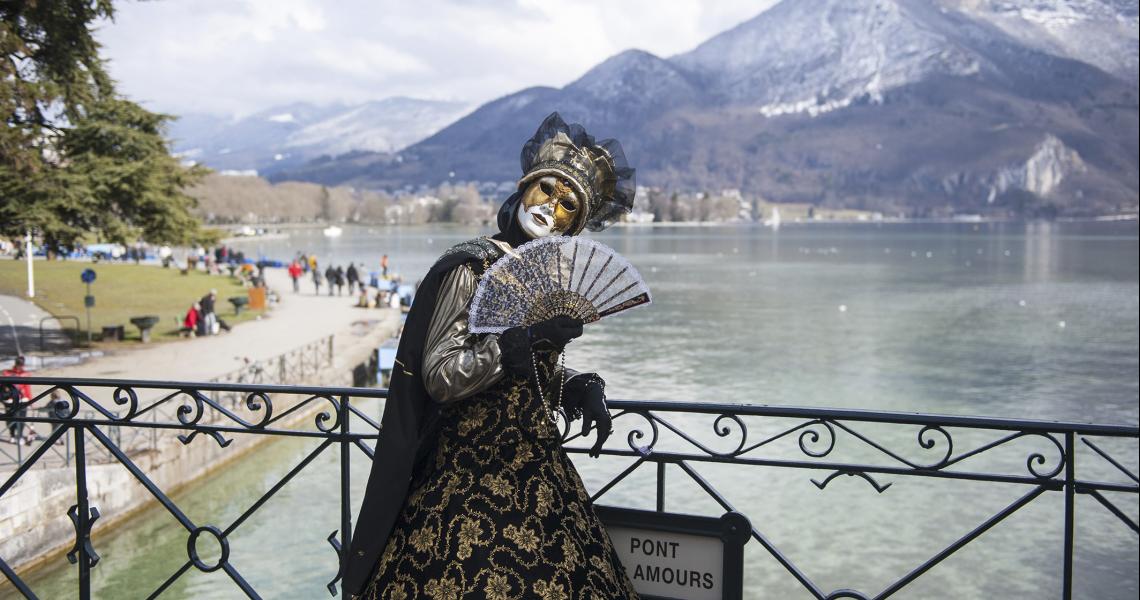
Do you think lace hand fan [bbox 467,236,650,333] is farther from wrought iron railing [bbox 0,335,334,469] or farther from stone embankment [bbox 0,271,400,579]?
stone embankment [bbox 0,271,400,579]

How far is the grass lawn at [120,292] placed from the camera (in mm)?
29016

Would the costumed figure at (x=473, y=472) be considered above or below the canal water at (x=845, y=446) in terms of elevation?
above

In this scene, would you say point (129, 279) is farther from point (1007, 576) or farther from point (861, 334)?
point (1007, 576)

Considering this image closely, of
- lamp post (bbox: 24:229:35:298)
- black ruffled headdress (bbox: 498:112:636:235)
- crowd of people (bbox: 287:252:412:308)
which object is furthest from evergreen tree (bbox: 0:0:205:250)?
black ruffled headdress (bbox: 498:112:636:235)

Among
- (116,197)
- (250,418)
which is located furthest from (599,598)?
(116,197)

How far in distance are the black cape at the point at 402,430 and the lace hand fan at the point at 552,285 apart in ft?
0.53

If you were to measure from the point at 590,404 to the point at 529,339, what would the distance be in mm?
408

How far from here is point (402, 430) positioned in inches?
121

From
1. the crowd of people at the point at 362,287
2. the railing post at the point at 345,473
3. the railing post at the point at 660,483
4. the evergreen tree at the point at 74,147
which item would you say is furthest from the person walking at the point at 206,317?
the railing post at the point at 660,483

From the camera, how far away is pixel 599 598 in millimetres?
3109

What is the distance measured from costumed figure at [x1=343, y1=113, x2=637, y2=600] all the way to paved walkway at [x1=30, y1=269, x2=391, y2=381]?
46.0 feet

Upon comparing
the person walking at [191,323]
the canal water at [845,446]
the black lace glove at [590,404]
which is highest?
the black lace glove at [590,404]

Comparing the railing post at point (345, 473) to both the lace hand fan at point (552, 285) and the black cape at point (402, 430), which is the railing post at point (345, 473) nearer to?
the black cape at point (402, 430)

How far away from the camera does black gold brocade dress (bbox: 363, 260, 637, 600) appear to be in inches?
119
